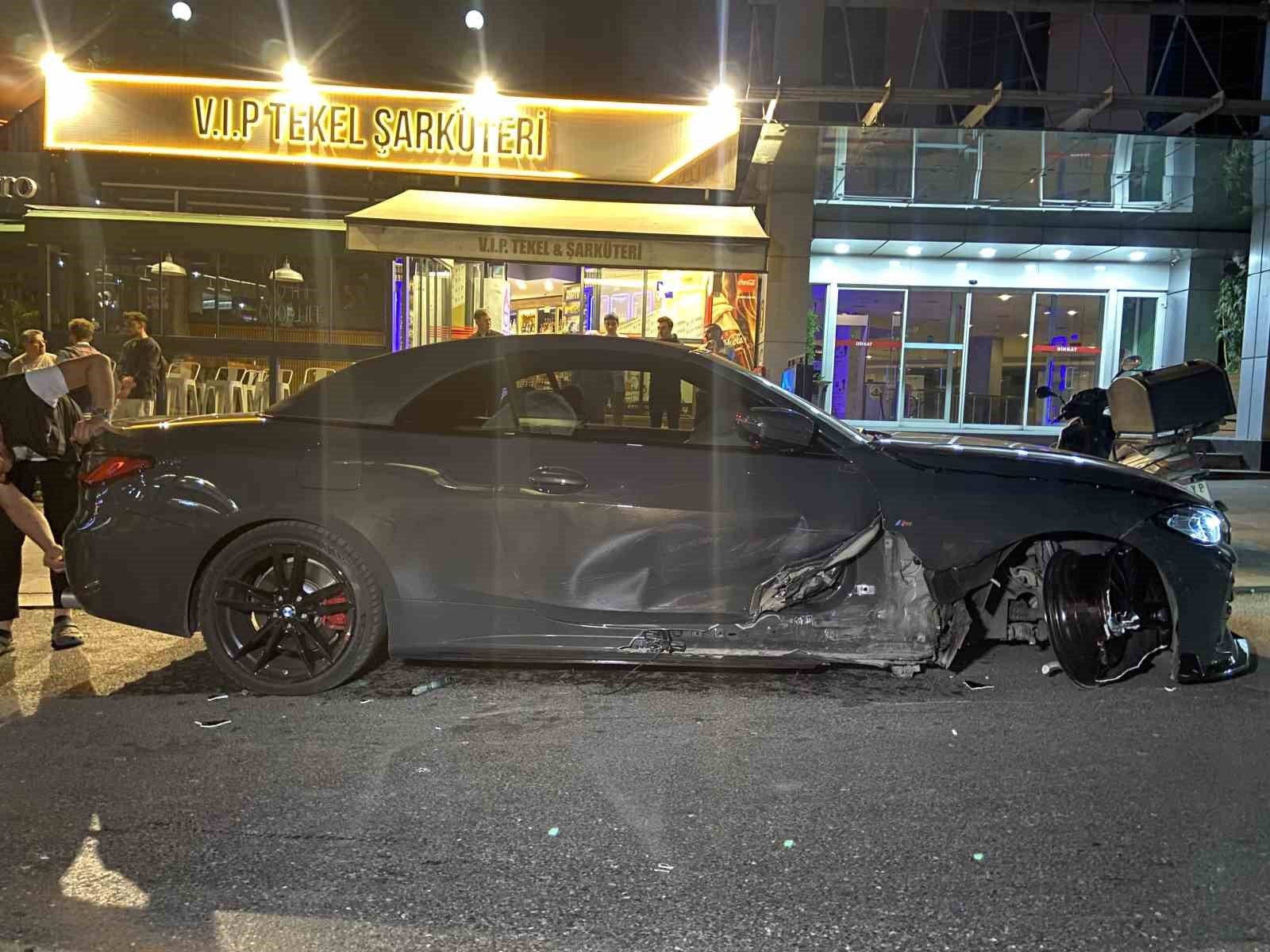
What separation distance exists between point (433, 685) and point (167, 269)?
36.5 feet

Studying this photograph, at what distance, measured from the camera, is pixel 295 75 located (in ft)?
38.3

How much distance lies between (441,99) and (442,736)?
32.1 feet

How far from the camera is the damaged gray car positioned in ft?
13.7

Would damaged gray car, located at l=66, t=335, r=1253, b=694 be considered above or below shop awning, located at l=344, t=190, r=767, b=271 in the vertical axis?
below

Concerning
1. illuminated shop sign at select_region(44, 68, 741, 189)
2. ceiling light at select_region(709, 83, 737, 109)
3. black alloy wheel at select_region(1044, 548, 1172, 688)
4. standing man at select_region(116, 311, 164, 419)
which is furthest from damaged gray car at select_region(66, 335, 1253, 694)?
illuminated shop sign at select_region(44, 68, 741, 189)

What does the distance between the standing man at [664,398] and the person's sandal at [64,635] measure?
3.30 metres

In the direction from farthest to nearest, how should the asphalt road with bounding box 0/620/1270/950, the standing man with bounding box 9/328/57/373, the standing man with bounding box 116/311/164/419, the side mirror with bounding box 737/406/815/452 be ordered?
the standing man with bounding box 116/311/164/419 < the standing man with bounding box 9/328/57/373 < the side mirror with bounding box 737/406/815/452 < the asphalt road with bounding box 0/620/1270/950

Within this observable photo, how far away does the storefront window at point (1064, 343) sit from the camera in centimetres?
2227

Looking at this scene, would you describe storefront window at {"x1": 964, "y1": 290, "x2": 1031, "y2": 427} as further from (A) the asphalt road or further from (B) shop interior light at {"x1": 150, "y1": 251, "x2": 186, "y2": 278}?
(A) the asphalt road

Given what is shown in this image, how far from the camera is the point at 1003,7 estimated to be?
9969 mm

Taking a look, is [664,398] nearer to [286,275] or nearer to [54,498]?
[54,498]

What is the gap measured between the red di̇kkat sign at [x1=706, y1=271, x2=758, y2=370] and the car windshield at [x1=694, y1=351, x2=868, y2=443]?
9.82 metres

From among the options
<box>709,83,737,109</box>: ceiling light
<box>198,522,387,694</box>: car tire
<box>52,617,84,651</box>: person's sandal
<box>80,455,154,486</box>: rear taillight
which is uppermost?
<box>709,83,737,109</box>: ceiling light

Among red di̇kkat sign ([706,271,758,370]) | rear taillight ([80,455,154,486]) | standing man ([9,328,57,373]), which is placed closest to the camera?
rear taillight ([80,455,154,486])
